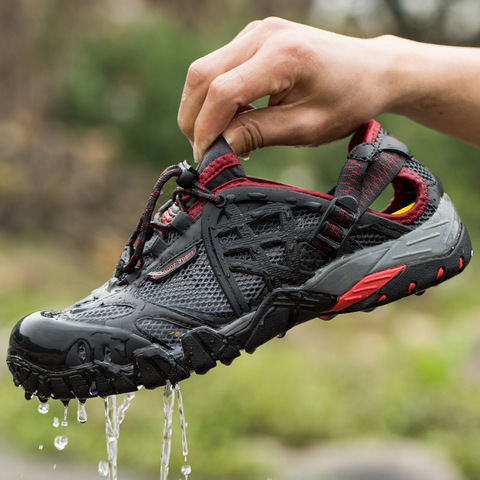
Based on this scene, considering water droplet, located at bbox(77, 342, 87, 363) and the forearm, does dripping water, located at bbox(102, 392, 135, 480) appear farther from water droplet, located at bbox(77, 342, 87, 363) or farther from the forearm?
the forearm

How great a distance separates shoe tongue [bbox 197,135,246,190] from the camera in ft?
5.58

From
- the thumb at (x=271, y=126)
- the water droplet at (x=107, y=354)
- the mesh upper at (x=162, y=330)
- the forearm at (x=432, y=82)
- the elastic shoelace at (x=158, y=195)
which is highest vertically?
the forearm at (x=432, y=82)

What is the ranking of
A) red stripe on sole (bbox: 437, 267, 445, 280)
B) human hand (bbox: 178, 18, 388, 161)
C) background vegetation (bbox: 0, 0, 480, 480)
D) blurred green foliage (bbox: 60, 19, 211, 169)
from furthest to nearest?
blurred green foliage (bbox: 60, 19, 211, 169) → background vegetation (bbox: 0, 0, 480, 480) → red stripe on sole (bbox: 437, 267, 445, 280) → human hand (bbox: 178, 18, 388, 161)

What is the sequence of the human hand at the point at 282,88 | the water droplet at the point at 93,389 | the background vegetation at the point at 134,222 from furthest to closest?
the background vegetation at the point at 134,222, the human hand at the point at 282,88, the water droplet at the point at 93,389

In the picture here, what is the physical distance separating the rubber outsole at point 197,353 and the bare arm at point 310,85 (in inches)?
16.5

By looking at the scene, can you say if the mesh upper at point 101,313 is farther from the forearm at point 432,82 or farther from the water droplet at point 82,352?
the forearm at point 432,82

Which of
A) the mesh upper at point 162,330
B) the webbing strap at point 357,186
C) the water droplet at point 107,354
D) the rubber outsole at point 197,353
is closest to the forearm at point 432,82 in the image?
the webbing strap at point 357,186

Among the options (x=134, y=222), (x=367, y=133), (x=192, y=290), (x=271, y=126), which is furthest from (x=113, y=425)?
(x=134, y=222)

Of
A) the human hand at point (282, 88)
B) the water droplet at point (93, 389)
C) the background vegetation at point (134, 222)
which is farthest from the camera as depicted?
the background vegetation at point (134, 222)

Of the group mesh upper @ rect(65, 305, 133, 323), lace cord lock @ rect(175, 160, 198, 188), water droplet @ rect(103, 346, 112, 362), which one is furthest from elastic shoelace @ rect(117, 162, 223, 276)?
water droplet @ rect(103, 346, 112, 362)

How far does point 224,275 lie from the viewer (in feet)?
5.47

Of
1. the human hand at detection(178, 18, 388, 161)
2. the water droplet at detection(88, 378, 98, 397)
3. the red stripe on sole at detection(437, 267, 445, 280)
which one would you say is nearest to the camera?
the water droplet at detection(88, 378, 98, 397)

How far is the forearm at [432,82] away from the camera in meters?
1.87

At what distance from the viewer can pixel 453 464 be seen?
4.55 m
